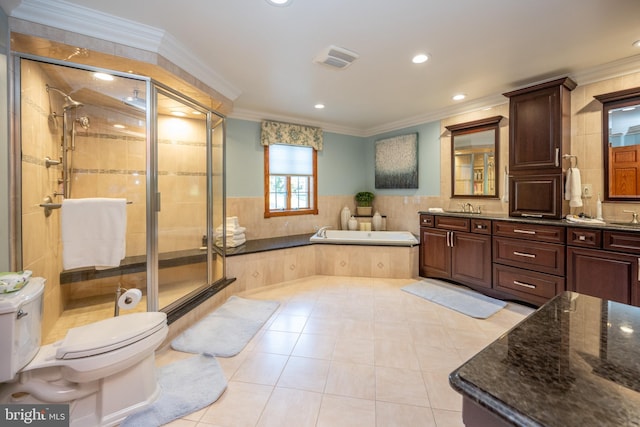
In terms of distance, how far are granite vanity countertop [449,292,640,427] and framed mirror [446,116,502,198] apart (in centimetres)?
327

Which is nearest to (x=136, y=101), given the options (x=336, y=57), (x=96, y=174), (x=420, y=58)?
(x=96, y=174)

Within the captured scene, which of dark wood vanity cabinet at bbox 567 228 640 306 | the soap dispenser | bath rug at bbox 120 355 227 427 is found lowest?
bath rug at bbox 120 355 227 427

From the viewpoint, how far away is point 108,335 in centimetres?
159

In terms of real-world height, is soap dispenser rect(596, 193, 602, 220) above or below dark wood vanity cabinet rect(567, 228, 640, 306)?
above

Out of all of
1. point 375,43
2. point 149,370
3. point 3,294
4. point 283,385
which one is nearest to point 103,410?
point 149,370

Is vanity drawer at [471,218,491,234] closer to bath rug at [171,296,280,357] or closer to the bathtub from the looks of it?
the bathtub

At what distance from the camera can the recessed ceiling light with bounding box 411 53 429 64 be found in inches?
100

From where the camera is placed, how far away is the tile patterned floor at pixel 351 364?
1609mm

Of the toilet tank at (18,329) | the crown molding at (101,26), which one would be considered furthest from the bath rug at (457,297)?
the crown molding at (101,26)

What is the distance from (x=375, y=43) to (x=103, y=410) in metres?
3.11

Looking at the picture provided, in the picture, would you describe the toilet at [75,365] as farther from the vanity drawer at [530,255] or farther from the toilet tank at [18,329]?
the vanity drawer at [530,255]

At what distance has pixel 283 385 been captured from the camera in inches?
73.2

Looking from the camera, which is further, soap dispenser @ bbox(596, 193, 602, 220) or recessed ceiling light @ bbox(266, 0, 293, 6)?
soap dispenser @ bbox(596, 193, 602, 220)

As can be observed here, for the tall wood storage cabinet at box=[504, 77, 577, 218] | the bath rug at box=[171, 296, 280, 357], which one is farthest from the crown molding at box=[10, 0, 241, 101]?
the tall wood storage cabinet at box=[504, 77, 577, 218]
